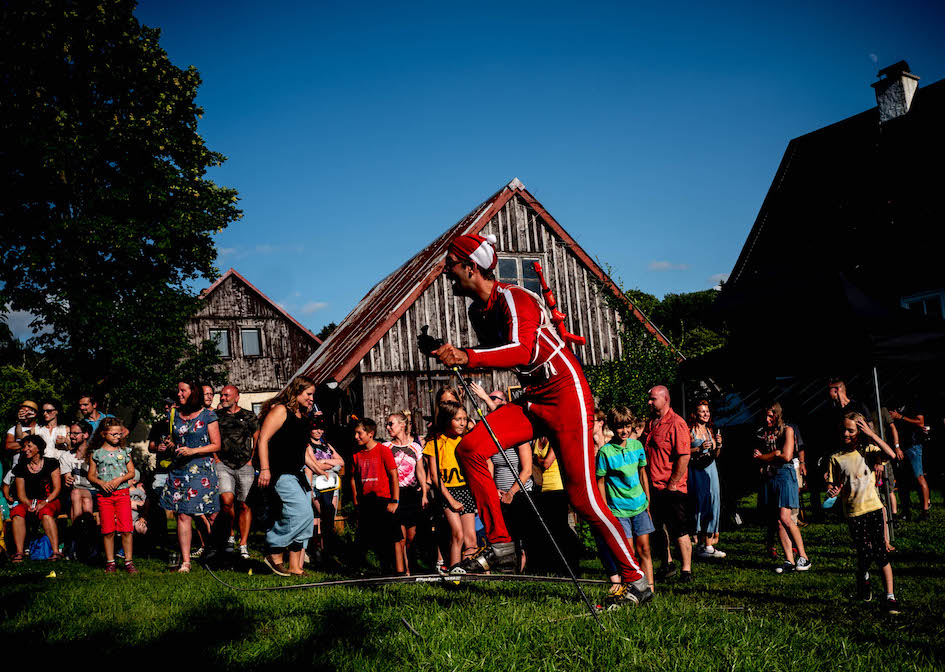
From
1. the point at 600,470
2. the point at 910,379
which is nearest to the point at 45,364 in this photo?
the point at 600,470

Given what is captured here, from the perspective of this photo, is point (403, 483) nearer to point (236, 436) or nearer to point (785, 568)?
point (236, 436)

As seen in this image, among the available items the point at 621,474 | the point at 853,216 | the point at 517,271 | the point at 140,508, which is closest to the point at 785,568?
the point at 621,474

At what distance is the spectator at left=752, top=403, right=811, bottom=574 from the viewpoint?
8.39 meters

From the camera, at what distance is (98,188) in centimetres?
2295

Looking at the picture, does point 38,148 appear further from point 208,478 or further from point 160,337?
point 208,478

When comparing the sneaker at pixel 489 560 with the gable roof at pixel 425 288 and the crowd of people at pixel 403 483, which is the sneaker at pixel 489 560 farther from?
the gable roof at pixel 425 288

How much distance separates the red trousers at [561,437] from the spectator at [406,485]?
13.6 ft

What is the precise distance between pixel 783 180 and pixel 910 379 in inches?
518

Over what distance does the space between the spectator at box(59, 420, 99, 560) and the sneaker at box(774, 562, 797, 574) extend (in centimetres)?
943

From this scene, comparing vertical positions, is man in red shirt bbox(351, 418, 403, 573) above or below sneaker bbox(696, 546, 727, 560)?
above

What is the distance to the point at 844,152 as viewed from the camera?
25.2m

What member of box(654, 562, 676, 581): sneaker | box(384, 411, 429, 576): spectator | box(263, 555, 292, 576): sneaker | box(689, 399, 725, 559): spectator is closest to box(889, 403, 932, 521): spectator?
box(689, 399, 725, 559): spectator

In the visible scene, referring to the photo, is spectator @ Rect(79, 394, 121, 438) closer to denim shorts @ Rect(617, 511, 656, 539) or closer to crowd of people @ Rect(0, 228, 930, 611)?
crowd of people @ Rect(0, 228, 930, 611)

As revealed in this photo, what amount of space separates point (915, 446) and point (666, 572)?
6290mm
